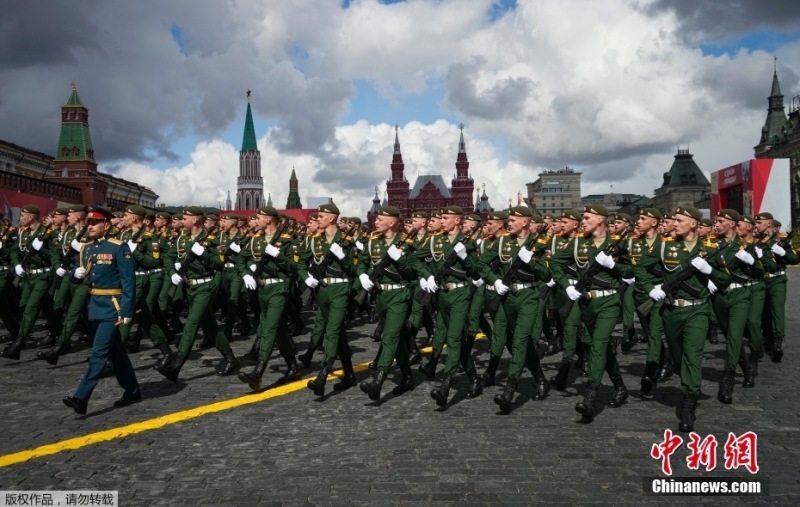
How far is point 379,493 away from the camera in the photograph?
4902 mm

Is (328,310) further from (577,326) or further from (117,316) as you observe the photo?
(577,326)

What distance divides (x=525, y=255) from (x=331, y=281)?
7.74 feet

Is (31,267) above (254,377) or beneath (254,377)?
above

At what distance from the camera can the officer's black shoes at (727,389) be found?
767 cm

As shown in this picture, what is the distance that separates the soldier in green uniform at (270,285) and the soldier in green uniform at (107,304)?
1.35 m

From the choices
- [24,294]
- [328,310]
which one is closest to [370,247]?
[328,310]

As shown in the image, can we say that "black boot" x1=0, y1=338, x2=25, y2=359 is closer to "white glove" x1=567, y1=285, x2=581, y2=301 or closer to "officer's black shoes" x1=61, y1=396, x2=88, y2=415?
"officer's black shoes" x1=61, y1=396, x2=88, y2=415

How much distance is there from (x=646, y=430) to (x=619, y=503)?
203 cm

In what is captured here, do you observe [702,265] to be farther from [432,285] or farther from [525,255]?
[432,285]

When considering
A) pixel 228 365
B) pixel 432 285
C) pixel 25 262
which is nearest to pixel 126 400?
pixel 228 365

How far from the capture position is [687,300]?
7.02 m

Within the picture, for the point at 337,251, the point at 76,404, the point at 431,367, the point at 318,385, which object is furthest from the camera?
the point at 431,367

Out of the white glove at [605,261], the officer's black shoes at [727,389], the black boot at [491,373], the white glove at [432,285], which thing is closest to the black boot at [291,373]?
the white glove at [432,285]

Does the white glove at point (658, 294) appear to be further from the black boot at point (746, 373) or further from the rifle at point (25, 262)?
the rifle at point (25, 262)
